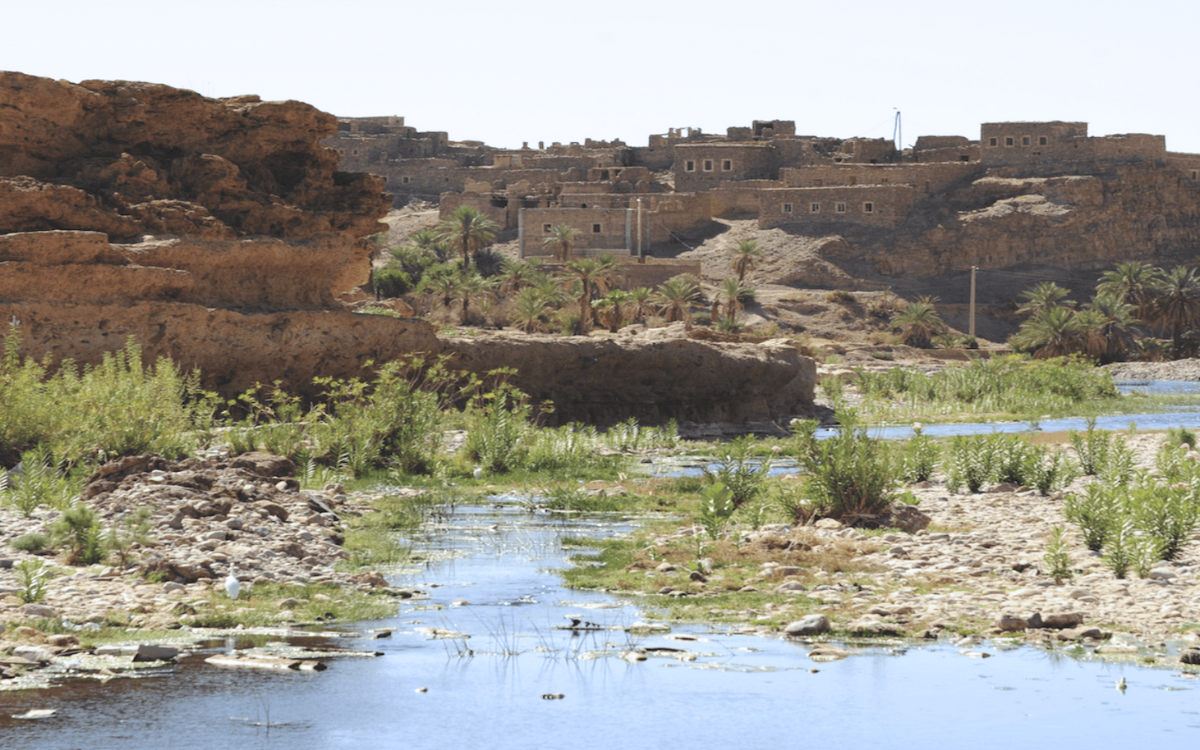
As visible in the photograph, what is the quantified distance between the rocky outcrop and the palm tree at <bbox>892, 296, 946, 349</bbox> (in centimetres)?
3410

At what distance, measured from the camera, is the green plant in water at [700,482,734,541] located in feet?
37.5

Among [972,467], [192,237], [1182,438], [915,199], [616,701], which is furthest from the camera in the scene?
[915,199]

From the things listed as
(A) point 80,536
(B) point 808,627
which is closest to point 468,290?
(A) point 80,536

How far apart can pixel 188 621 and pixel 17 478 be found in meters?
3.79

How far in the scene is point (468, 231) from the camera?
6862 centimetres

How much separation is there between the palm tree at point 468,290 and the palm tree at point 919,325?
18729mm

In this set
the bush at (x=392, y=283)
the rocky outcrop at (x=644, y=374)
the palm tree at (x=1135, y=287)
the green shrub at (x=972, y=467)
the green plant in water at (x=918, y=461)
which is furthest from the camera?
the bush at (x=392, y=283)

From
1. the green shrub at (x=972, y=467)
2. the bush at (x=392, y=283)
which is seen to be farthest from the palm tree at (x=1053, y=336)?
the green shrub at (x=972, y=467)

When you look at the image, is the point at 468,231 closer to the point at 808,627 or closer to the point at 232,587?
the point at 232,587

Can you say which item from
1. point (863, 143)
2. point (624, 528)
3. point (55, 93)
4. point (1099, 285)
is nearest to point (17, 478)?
point (624, 528)

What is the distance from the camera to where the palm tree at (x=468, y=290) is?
54406 millimetres

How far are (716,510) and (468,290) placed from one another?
142ft

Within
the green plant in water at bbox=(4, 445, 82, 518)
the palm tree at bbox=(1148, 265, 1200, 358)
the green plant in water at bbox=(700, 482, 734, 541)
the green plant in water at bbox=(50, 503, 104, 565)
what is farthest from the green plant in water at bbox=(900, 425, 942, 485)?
the palm tree at bbox=(1148, 265, 1200, 358)

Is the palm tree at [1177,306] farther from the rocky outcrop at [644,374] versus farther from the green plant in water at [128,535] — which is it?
the green plant in water at [128,535]
